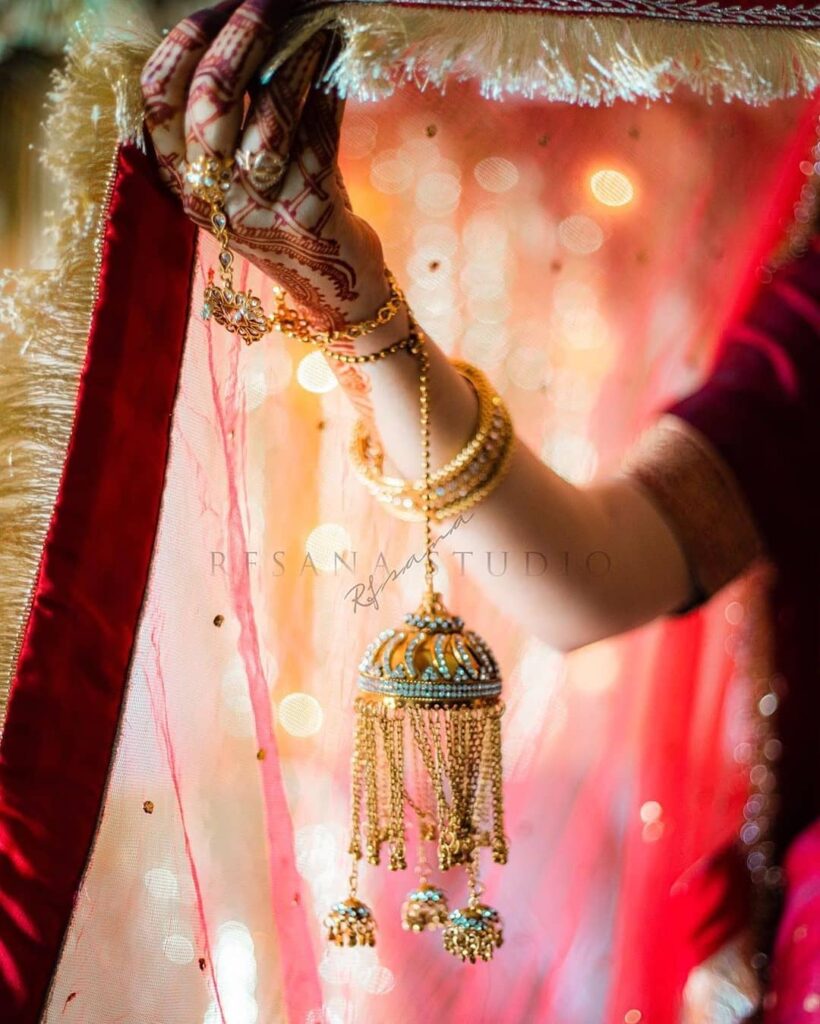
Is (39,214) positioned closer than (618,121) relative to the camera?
Yes

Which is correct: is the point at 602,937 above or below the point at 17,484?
below

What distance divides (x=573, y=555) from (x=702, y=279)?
0.35 m

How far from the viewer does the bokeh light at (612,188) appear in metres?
0.81

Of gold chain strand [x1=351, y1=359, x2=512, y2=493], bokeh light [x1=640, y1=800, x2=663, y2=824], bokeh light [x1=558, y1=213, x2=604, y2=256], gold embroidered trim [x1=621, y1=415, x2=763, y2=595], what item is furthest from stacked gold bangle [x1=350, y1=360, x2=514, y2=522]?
bokeh light [x1=640, y1=800, x2=663, y2=824]

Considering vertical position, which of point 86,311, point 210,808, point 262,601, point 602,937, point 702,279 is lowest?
point 602,937

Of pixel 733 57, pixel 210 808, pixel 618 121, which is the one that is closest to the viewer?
pixel 733 57

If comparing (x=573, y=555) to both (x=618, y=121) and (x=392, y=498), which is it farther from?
(x=618, y=121)

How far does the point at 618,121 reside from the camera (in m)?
0.80

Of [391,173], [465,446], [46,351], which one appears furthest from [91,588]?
[391,173]

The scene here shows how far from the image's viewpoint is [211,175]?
0.47m

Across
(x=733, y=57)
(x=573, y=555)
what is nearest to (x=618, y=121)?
(x=733, y=57)

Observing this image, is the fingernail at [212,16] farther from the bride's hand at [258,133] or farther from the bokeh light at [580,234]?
the bokeh light at [580,234]

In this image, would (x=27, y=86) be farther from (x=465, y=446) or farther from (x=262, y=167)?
(x=465, y=446)

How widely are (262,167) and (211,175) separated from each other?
3 cm
